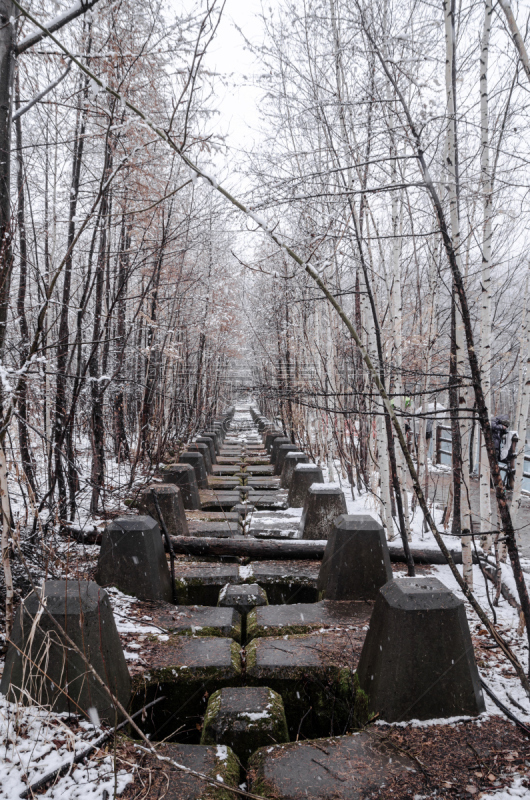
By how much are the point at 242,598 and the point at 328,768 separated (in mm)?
2282

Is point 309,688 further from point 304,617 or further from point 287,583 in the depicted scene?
point 287,583

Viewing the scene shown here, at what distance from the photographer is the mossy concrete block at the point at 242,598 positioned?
4.62 meters

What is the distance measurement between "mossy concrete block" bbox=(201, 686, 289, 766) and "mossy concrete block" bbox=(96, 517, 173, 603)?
1664 mm

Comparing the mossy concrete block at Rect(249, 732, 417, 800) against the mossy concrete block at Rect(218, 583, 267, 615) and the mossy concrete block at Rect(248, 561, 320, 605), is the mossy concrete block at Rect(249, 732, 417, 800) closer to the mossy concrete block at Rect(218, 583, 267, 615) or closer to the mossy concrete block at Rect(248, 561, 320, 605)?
the mossy concrete block at Rect(218, 583, 267, 615)

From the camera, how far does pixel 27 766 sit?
223 cm

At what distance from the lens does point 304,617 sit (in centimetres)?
415

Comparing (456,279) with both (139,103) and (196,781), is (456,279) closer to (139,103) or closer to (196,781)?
(196,781)

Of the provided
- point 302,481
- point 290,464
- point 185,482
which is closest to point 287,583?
point 302,481

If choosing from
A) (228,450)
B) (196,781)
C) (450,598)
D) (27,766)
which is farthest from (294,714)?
(228,450)

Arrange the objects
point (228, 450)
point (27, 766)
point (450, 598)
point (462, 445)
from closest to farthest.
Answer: point (27, 766) → point (450, 598) → point (462, 445) → point (228, 450)

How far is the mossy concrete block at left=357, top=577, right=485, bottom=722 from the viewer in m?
2.75

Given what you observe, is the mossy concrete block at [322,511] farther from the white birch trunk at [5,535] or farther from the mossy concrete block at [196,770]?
the white birch trunk at [5,535]

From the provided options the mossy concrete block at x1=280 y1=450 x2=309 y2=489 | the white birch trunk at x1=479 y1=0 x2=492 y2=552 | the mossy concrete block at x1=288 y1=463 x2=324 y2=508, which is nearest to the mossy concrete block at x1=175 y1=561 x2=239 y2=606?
the white birch trunk at x1=479 y1=0 x2=492 y2=552

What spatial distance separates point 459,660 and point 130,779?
1795mm
